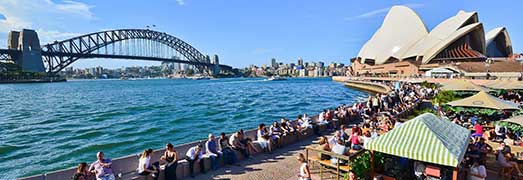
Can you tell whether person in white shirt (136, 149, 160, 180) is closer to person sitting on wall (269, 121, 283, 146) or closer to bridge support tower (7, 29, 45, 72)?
Answer: person sitting on wall (269, 121, 283, 146)

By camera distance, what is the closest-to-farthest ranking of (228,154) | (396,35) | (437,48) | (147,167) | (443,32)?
1. (147,167)
2. (228,154)
3. (437,48)
4. (443,32)
5. (396,35)

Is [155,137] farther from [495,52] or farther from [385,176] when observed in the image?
[495,52]

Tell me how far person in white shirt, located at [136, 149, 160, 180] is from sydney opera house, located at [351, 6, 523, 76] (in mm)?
38045

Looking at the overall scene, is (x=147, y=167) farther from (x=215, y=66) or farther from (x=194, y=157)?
(x=215, y=66)

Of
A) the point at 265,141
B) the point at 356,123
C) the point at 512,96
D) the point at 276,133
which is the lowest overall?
the point at 356,123

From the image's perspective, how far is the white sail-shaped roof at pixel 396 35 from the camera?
67.4 meters

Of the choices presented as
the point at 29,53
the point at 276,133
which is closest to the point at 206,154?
the point at 276,133

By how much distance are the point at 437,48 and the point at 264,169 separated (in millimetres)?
52787

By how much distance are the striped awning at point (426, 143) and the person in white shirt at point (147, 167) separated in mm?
3986

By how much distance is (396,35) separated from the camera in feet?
238

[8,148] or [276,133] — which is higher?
[276,133]

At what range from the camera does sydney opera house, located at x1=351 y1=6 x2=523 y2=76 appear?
44.0 metres

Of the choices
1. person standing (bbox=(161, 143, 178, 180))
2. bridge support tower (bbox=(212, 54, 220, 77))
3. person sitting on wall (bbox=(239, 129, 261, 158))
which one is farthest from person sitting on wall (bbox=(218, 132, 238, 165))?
bridge support tower (bbox=(212, 54, 220, 77))

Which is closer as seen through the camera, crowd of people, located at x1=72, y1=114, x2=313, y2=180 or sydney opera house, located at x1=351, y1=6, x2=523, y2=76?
crowd of people, located at x1=72, y1=114, x2=313, y2=180
